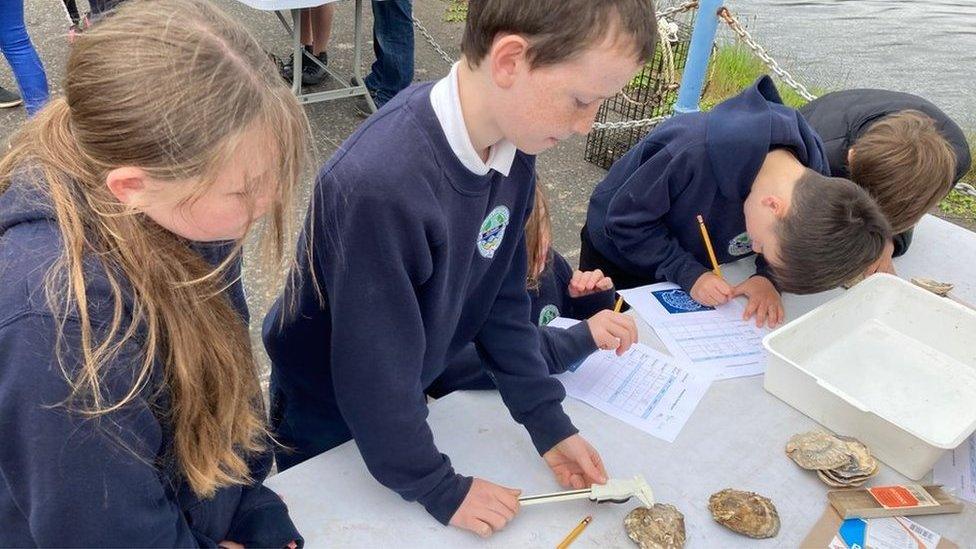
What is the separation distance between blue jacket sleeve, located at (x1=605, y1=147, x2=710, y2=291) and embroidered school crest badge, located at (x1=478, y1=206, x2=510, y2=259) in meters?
0.72

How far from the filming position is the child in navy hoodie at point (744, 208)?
4.83ft

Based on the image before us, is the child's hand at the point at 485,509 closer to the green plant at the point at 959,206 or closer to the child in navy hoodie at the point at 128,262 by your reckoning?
the child in navy hoodie at the point at 128,262

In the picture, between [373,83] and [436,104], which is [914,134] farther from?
[373,83]

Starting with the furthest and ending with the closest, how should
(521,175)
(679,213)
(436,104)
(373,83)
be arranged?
1. (373,83)
2. (679,213)
3. (521,175)
4. (436,104)

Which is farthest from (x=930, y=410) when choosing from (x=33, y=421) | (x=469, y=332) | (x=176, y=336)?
(x=33, y=421)

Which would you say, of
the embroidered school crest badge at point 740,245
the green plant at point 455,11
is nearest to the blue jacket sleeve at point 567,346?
the embroidered school crest badge at point 740,245

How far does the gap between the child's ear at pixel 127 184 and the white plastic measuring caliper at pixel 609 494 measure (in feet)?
2.27

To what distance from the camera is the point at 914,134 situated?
1739 millimetres

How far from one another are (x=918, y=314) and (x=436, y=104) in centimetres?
124

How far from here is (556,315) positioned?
1.88 metres

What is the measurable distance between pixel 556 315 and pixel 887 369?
0.77 meters

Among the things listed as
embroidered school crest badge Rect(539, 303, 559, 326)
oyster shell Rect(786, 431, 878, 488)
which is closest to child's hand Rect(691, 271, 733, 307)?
embroidered school crest badge Rect(539, 303, 559, 326)

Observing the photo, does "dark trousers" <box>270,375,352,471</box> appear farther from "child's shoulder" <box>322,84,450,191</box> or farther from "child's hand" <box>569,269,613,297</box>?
"child's hand" <box>569,269,613,297</box>

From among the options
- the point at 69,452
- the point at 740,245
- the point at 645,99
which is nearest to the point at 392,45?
the point at 645,99
